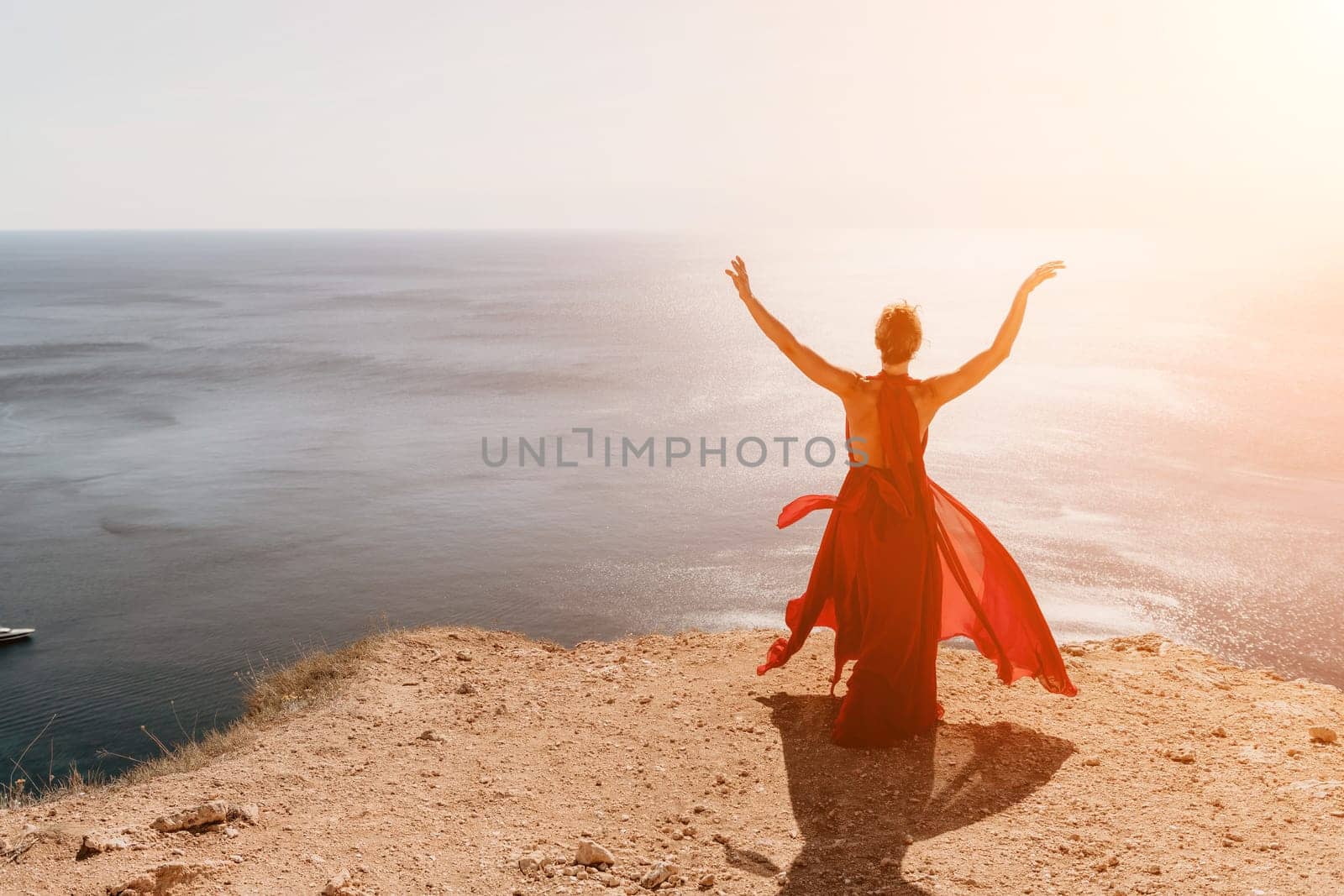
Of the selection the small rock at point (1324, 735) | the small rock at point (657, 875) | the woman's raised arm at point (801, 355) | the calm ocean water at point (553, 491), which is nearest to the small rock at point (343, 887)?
the small rock at point (657, 875)

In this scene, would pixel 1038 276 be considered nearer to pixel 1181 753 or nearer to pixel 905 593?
pixel 905 593

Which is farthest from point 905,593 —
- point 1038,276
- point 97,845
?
point 97,845

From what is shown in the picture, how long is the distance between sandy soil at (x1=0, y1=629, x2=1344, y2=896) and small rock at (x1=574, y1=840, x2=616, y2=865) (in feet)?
0.16

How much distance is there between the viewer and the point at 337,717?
293 inches

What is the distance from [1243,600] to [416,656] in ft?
51.6

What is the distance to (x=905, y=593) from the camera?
19.5 ft

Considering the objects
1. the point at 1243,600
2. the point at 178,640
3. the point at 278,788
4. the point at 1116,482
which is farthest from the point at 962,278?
the point at 278,788

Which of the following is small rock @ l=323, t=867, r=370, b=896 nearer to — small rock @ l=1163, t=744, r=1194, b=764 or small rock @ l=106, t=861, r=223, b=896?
small rock @ l=106, t=861, r=223, b=896

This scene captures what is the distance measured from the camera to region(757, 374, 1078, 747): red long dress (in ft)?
19.4

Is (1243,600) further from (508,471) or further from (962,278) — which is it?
(962,278)

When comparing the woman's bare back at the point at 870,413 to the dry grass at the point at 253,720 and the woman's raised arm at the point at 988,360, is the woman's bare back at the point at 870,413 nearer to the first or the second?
the woman's raised arm at the point at 988,360

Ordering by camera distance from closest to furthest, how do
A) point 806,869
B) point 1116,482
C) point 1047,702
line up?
1. point 806,869
2. point 1047,702
3. point 1116,482

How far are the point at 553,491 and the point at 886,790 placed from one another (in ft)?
67.9

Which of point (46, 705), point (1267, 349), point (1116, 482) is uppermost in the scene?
point (1267, 349)
